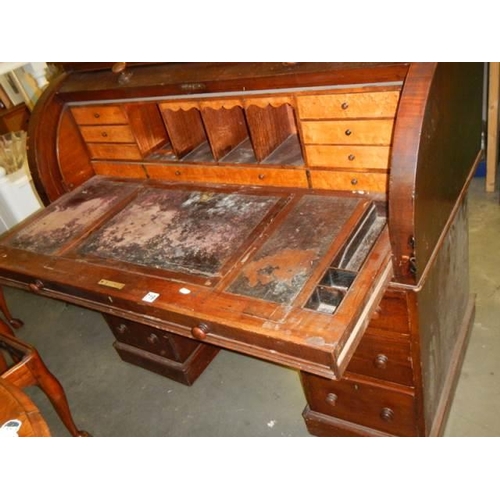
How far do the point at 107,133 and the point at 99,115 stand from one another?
4.1 inches

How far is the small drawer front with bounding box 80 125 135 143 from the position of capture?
7.70 feet

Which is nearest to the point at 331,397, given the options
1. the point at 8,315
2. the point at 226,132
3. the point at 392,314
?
the point at 392,314

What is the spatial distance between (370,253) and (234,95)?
883 millimetres

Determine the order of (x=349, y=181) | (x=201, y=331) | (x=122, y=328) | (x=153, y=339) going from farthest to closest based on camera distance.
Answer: (x=122, y=328) → (x=153, y=339) → (x=349, y=181) → (x=201, y=331)

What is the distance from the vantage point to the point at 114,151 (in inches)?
98.2

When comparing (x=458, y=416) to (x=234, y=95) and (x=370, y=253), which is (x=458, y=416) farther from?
(x=234, y=95)

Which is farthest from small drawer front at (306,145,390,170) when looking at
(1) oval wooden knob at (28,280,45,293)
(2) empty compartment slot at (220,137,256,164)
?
(1) oval wooden knob at (28,280,45,293)

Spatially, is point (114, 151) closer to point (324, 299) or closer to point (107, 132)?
point (107, 132)

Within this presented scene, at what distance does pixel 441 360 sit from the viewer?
208 centimetres

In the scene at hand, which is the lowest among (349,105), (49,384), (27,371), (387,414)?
(387,414)

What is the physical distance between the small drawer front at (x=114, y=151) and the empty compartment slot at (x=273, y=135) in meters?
0.77

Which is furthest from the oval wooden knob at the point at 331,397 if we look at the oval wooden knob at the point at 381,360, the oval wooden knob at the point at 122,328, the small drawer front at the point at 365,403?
the oval wooden knob at the point at 122,328

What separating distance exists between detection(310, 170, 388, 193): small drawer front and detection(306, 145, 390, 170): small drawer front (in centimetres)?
3
